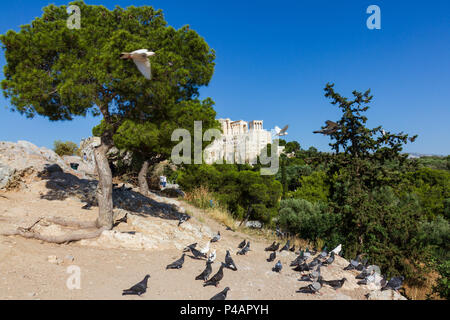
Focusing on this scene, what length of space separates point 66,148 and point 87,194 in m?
21.1

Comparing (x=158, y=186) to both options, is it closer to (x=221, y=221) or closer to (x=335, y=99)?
(x=221, y=221)

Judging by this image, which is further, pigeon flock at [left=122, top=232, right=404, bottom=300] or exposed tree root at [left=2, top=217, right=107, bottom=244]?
exposed tree root at [left=2, top=217, right=107, bottom=244]

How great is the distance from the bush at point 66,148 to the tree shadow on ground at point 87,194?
1903 cm

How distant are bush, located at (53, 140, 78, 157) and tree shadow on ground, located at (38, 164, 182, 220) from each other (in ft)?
62.4

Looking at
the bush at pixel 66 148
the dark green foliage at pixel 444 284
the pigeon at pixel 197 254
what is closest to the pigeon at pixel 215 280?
the pigeon at pixel 197 254

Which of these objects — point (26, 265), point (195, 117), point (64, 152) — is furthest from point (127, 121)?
point (64, 152)

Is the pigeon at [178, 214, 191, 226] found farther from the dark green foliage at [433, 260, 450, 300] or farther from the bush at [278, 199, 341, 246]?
the dark green foliage at [433, 260, 450, 300]

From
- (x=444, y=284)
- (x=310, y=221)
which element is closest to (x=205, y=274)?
(x=444, y=284)

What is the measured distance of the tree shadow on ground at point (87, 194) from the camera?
8.48m

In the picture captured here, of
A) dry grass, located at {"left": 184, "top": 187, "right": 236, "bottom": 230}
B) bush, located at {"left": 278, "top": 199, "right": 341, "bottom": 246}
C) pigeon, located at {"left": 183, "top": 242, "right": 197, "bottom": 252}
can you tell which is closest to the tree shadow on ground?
dry grass, located at {"left": 184, "top": 187, "right": 236, "bottom": 230}

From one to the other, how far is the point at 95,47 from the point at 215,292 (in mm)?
5526

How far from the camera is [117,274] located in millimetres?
4578

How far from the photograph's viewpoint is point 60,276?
13.7ft

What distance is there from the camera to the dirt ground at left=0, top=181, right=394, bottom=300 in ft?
12.7
